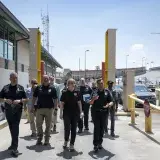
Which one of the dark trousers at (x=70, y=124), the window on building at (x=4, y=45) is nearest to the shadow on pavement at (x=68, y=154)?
the dark trousers at (x=70, y=124)

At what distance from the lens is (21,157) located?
779 centimetres

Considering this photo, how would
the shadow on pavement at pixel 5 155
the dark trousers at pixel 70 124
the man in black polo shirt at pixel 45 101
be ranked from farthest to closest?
the man in black polo shirt at pixel 45 101 < the dark trousers at pixel 70 124 < the shadow on pavement at pixel 5 155

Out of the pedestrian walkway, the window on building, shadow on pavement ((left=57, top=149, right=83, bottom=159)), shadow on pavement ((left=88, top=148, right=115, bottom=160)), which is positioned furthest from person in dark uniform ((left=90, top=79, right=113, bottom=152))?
the window on building

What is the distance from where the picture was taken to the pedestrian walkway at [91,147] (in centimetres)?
795

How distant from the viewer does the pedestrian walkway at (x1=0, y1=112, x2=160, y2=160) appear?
7.95 metres

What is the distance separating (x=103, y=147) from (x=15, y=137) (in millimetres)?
2258

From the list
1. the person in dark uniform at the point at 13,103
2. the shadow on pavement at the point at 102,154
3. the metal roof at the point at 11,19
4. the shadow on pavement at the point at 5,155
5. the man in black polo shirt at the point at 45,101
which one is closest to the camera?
the shadow on pavement at the point at 5,155

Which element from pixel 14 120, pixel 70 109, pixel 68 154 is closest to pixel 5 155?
pixel 14 120

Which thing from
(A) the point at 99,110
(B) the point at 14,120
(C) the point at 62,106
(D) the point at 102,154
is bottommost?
(D) the point at 102,154

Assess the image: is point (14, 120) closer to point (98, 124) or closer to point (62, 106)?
point (62, 106)

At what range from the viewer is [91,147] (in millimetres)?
8977

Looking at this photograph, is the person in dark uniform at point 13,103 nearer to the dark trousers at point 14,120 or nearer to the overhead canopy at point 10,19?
the dark trousers at point 14,120

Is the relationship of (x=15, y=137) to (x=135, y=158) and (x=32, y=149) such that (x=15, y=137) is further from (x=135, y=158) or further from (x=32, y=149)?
(x=135, y=158)

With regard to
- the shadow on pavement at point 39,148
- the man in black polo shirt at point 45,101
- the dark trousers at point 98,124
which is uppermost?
the man in black polo shirt at point 45,101
